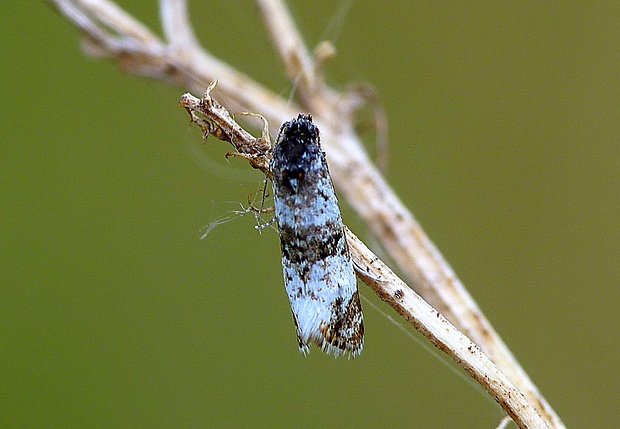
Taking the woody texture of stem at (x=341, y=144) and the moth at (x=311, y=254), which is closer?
the woody texture of stem at (x=341, y=144)

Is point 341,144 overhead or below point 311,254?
overhead

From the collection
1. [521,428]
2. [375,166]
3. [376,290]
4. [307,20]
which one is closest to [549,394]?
[375,166]

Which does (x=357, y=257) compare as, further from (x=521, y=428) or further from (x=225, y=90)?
(x=225, y=90)

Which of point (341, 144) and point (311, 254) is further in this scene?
point (341, 144)

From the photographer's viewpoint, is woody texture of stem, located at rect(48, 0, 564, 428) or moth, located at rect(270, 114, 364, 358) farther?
moth, located at rect(270, 114, 364, 358)
